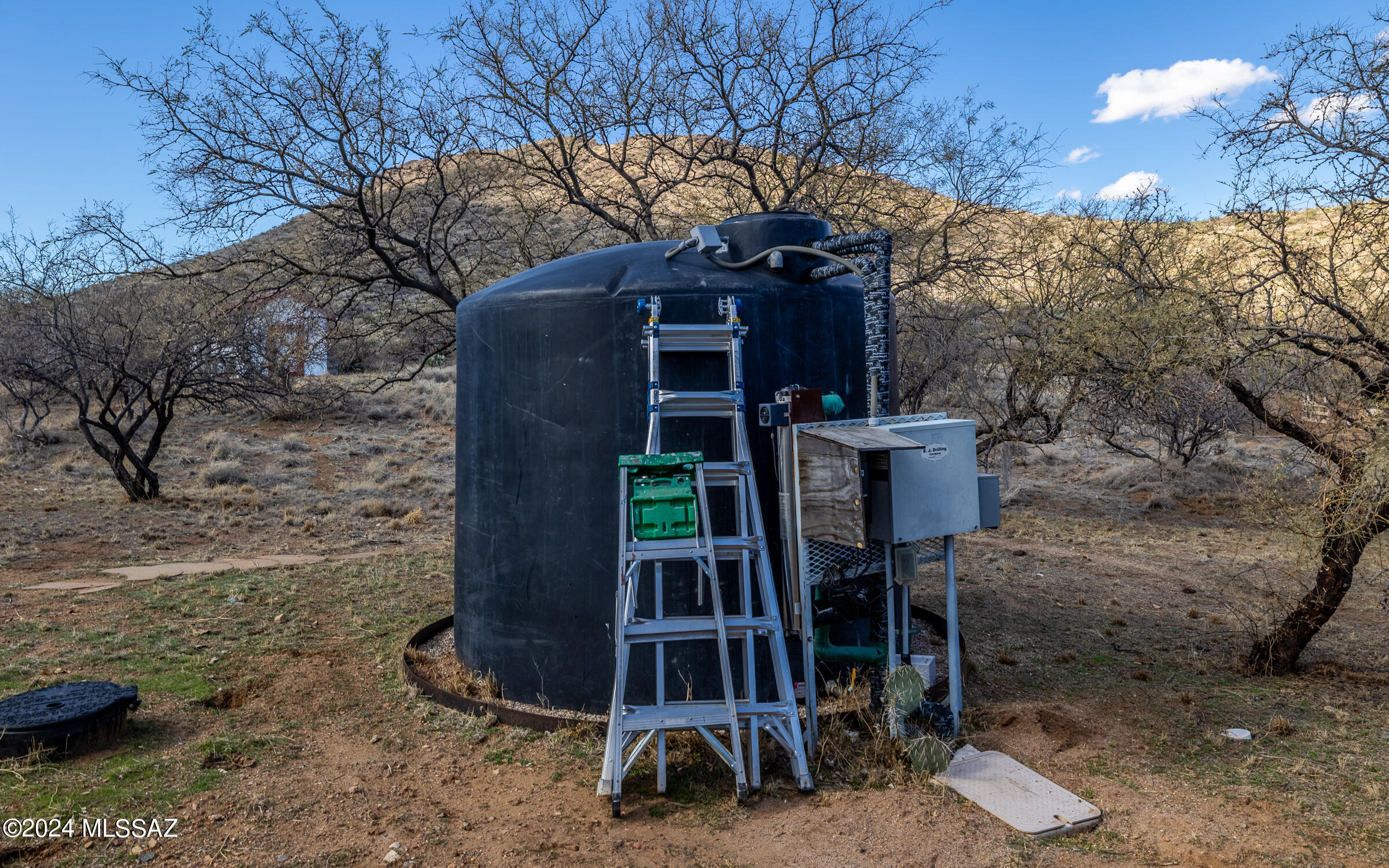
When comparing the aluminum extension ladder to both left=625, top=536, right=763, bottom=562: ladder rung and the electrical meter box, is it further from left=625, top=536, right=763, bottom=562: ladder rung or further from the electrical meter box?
the electrical meter box

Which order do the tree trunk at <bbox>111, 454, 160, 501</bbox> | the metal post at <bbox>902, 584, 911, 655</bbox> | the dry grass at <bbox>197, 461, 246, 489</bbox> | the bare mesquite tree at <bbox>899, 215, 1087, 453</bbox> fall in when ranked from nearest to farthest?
the metal post at <bbox>902, 584, 911, 655</bbox>, the bare mesquite tree at <bbox>899, 215, 1087, 453</bbox>, the tree trunk at <bbox>111, 454, 160, 501</bbox>, the dry grass at <bbox>197, 461, 246, 489</bbox>

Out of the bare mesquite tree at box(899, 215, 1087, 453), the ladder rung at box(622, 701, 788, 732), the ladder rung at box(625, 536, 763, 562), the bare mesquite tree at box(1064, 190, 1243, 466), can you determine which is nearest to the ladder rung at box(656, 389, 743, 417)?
the ladder rung at box(625, 536, 763, 562)

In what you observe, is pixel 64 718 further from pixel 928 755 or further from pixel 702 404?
pixel 928 755

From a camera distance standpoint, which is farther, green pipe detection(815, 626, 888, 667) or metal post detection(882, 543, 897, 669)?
green pipe detection(815, 626, 888, 667)

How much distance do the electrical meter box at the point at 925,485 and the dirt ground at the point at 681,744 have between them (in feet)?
4.04

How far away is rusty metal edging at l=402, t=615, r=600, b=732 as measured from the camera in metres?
5.43

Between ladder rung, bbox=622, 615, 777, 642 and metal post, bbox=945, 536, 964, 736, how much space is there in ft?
3.85

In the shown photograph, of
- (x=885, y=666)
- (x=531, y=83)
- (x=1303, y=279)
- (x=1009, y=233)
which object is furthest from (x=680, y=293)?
(x=1009, y=233)

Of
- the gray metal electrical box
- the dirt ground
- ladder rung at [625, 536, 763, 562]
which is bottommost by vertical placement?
the dirt ground

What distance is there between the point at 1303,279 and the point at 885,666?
4.31 meters

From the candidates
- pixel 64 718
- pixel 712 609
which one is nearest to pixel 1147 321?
pixel 712 609

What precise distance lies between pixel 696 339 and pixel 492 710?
2772 mm

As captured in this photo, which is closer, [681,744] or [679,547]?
[679,547]

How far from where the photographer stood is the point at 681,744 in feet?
16.2
